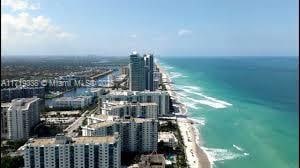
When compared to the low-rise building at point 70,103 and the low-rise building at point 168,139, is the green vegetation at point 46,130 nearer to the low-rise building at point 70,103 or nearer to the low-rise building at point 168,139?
the low-rise building at point 168,139

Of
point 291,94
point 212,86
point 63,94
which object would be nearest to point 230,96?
point 291,94

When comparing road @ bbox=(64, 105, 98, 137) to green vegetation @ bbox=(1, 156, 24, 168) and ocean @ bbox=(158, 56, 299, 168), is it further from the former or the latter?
ocean @ bbox=(158, 56, 299, 168)

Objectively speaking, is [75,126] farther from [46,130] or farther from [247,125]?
[247,125]

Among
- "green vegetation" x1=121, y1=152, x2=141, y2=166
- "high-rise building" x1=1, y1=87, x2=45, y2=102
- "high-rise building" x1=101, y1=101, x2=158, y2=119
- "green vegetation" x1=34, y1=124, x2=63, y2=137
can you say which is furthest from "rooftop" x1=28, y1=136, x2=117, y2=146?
"high-rise building" x1=1, y1=87, x2=45, y2=102

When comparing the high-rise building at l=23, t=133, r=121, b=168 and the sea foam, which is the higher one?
the high-rise building at l=23, t=133, r=121, b=168

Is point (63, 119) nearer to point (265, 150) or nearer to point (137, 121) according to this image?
point (137, 121)

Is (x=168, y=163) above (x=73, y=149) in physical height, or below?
below
